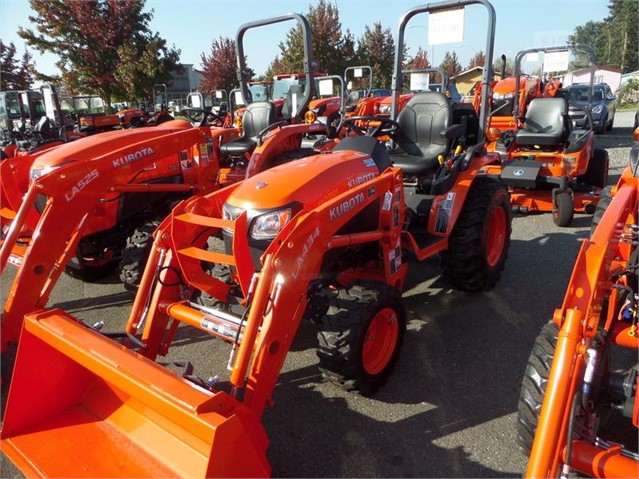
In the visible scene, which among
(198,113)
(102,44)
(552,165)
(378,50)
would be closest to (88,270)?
(198,113)

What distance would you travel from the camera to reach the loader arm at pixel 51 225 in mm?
3016

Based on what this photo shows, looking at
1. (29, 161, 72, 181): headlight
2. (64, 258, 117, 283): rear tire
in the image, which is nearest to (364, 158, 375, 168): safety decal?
(29, 161, 72, 181): headlight

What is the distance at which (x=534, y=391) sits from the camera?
207 centimetres

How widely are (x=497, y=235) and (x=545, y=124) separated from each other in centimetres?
379

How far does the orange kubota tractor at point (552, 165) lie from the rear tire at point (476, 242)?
84.1 inches

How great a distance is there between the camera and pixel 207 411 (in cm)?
181

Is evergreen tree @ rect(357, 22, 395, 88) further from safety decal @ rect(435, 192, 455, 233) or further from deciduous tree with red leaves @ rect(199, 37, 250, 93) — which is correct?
safety decal @ rect(435, 192, 455, 233)

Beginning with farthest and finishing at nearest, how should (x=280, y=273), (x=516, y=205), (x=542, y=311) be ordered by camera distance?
(x=516, y=205) < (x=542, y=311) < (x=280, y=273)

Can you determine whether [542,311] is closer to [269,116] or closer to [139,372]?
[139,372]

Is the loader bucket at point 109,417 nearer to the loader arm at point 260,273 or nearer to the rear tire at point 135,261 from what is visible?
the loader arm at point 260,273

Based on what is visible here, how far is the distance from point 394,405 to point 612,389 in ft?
3.79

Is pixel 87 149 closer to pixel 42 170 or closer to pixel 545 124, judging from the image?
pixel 42 170

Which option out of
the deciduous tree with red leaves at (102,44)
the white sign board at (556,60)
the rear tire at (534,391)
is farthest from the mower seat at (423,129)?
the deciduous tree with red leaves at (102,44)

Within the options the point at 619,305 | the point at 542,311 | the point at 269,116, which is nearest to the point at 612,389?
the point at 619,305
